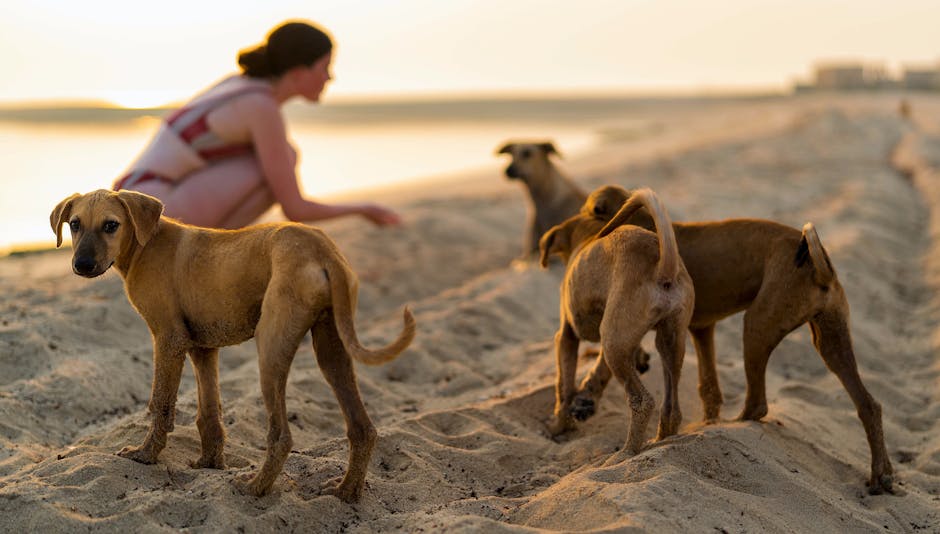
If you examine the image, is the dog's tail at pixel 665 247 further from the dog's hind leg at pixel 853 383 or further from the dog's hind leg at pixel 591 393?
the dog's hind leg at pixel 853 383

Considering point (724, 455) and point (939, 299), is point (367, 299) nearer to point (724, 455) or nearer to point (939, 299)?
point (724, 455)

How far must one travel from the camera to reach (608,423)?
5.43 metres

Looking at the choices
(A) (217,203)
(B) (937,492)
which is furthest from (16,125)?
(B) (937,492)

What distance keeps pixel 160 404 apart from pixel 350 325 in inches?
43.8

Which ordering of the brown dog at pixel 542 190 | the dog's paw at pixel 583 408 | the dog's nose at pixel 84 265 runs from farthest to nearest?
the brown dog at pixel 542 190 → the dog's paw at pixel 583 408 → the dog's nose at pixel 84 265

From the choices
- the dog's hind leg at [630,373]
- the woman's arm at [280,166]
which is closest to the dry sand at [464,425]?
the dog's hind leg at [630,373]

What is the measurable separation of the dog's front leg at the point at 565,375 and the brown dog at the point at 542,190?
172 inches

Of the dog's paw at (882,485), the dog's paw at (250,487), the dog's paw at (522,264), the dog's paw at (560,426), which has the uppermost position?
the dog's paw at (250,487)

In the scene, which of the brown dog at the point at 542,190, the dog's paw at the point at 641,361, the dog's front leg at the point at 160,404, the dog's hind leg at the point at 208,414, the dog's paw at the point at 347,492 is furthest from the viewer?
the brown dog at the point at 542,190

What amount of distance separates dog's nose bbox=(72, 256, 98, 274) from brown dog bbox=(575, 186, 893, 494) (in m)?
2.53

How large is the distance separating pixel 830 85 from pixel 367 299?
61.0 m

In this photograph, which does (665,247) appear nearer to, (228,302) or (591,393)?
(591,393)

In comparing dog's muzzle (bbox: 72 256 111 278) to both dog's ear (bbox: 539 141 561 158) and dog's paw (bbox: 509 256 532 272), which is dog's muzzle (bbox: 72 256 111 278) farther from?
dog's ear (bbox: 539 141 561 158)

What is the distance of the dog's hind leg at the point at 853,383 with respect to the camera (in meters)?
4.87
